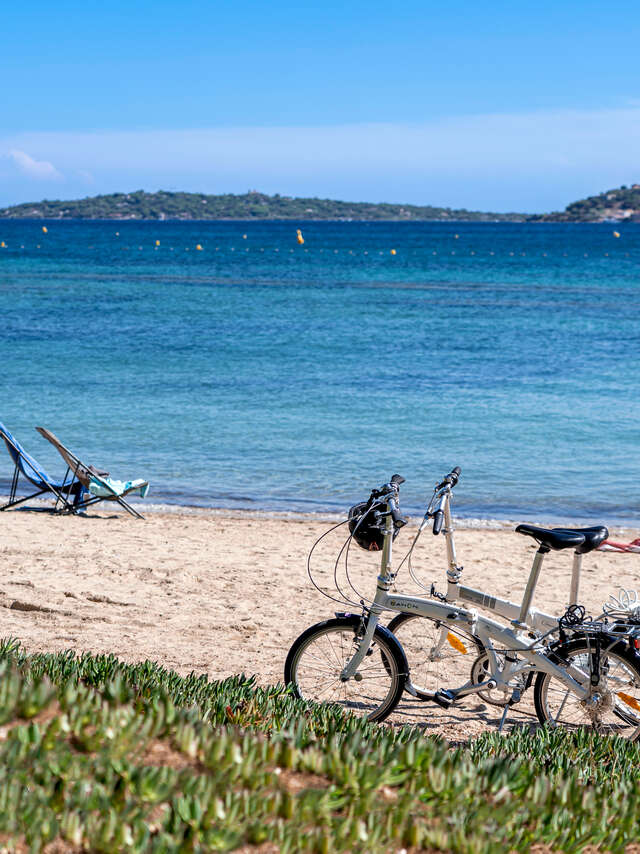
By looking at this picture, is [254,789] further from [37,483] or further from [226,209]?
[226,209]

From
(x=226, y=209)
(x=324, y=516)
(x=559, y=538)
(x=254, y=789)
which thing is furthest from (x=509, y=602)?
(x=226, y=209)

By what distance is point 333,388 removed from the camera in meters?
19.4

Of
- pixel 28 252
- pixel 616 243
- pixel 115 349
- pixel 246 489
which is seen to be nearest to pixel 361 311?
pixel 115 349

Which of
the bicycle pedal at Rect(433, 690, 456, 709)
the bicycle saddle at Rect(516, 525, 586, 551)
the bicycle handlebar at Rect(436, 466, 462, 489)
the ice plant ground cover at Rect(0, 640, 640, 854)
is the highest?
the bicycle handlebar at Rect(436, 466, 462, 489)

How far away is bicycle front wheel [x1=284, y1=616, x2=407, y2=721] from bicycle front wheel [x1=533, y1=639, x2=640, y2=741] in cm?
75

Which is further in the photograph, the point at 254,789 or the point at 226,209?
the point at 226,209

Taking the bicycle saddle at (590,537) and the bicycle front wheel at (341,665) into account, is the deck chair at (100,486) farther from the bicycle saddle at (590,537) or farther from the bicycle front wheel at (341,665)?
the bicycle saddle at (590,537)

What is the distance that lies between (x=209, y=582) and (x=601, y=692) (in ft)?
12.4

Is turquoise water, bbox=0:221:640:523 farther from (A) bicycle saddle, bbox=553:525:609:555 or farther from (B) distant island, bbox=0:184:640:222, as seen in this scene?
(B) distant island, bbox=0:184:640:222

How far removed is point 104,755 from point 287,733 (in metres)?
0.70

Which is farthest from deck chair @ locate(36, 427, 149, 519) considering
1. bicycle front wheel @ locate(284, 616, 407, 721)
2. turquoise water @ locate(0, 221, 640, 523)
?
bicycle front wheel @ locate(284, 616, 407, 721)

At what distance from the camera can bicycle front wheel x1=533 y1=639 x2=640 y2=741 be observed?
4.45 m

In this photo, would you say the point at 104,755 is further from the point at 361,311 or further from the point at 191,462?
the point at 361,311

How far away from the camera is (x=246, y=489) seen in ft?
38.8
